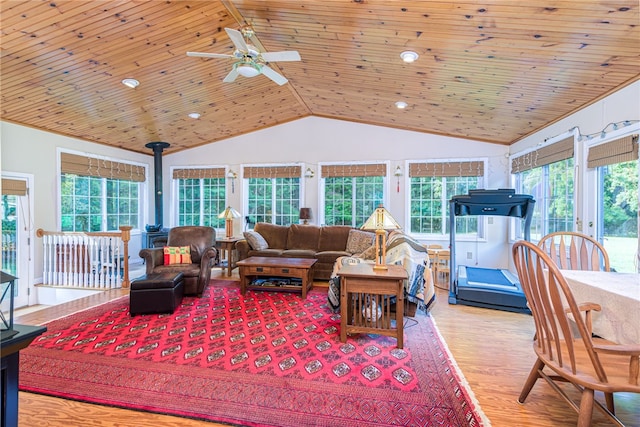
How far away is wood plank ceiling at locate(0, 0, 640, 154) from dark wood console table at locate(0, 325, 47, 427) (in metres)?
2.96

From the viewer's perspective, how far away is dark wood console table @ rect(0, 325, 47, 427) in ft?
3.52

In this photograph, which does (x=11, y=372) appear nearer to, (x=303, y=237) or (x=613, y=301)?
(x=613, y=301)

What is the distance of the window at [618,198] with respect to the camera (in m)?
3.03

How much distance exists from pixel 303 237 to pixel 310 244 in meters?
0.19

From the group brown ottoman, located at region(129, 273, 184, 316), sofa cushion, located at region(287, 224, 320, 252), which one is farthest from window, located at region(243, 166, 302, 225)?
brown ottoman, located at region(129, 273, 184, 316)

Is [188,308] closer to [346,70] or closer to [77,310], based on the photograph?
[77,310]

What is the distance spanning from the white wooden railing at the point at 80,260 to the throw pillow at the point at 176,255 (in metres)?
0.94

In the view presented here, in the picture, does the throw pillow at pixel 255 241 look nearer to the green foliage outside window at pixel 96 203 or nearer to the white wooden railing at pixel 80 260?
the white wooden railing at pixel 80 260

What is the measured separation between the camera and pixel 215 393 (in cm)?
212

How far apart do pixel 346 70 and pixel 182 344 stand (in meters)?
3.63

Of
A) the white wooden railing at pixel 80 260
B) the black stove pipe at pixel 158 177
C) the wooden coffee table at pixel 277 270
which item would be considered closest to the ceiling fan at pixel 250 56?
the wooden coffee table at pixel 277 270

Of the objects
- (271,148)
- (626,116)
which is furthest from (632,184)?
(271,148)

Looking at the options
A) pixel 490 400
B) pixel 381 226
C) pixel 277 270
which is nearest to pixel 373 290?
pixel 381 226

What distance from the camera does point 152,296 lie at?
11.5ft
